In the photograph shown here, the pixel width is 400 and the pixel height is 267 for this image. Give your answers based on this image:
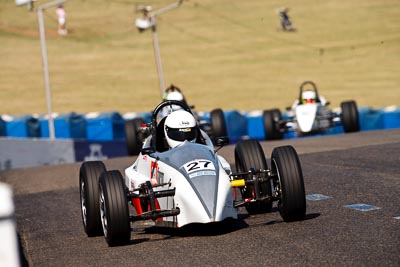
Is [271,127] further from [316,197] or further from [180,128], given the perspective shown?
[180,128]

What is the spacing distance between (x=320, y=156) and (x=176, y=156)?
376 inches

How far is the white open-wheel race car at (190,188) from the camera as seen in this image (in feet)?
29.7

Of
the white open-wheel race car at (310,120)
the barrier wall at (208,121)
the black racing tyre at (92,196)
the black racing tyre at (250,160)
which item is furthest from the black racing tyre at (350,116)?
the black racing tyre at (92,196)

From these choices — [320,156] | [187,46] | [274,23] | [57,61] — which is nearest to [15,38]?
A: [57,61]

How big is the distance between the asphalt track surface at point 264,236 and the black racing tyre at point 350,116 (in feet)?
39.1

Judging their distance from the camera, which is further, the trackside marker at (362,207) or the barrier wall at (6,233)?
the trackside marker at (362,207)

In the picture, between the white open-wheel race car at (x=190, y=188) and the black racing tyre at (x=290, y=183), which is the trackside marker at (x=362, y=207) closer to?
the white open-wheel race car at (x=190, y=188)

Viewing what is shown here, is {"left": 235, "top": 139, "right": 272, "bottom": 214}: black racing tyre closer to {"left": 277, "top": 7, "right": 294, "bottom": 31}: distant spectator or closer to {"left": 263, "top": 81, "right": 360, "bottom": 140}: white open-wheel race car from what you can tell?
{"left": 263, "top": 81, "right": 360, "bottom": 140}: white open-wheel race car

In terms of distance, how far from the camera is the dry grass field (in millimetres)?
54156

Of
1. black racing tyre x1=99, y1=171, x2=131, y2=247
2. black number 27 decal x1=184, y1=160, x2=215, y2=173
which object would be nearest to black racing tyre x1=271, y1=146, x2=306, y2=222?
black number 27 decal x1=184, y1=160, x2=215, y2=173

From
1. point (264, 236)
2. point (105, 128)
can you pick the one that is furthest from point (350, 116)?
point (264, 236)

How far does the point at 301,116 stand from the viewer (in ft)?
90.0

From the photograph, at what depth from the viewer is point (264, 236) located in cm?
905

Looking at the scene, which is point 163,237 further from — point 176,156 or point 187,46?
point 187,46
